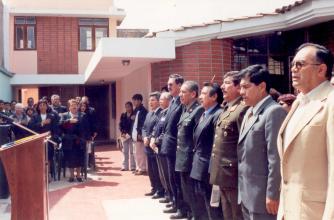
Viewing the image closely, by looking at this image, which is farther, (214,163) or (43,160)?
(43,160)

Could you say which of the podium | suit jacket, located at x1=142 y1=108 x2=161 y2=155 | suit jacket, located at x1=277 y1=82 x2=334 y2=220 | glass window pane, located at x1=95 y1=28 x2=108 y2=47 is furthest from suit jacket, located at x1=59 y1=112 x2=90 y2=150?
glass window pane, located at x1=95 y1=28 x2=108 y2=47

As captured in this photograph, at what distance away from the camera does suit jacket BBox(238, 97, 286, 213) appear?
3201 mm

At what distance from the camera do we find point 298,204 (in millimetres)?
2504

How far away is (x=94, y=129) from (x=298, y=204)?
7.61 meters

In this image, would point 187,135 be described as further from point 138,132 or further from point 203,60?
point 138,132

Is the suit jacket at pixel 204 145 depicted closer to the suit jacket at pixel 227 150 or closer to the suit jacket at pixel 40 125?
the suit jacket at pixel 227 150

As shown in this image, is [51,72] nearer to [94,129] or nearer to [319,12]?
[94,129]

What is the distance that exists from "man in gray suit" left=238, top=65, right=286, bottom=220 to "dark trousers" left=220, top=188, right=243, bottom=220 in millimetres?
361

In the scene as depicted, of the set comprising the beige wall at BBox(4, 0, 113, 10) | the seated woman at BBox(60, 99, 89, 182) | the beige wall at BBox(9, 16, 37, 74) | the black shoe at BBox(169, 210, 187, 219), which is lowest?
the black shoe at BBox(169, 210, 187, 219)

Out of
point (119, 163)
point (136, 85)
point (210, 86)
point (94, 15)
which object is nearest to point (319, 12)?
point (210, 86)

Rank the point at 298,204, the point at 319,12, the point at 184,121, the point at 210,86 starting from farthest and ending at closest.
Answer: the point at 319,12 → the point at 184,121 → the point at 210,86 → the point at 298,204

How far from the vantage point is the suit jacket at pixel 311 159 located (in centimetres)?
236

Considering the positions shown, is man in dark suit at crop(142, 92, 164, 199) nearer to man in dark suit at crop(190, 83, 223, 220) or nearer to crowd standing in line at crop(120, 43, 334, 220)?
crowd standing in line at crop(120, 43, 334, 220)

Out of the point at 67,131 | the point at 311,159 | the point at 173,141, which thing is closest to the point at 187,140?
the point at 173,141
